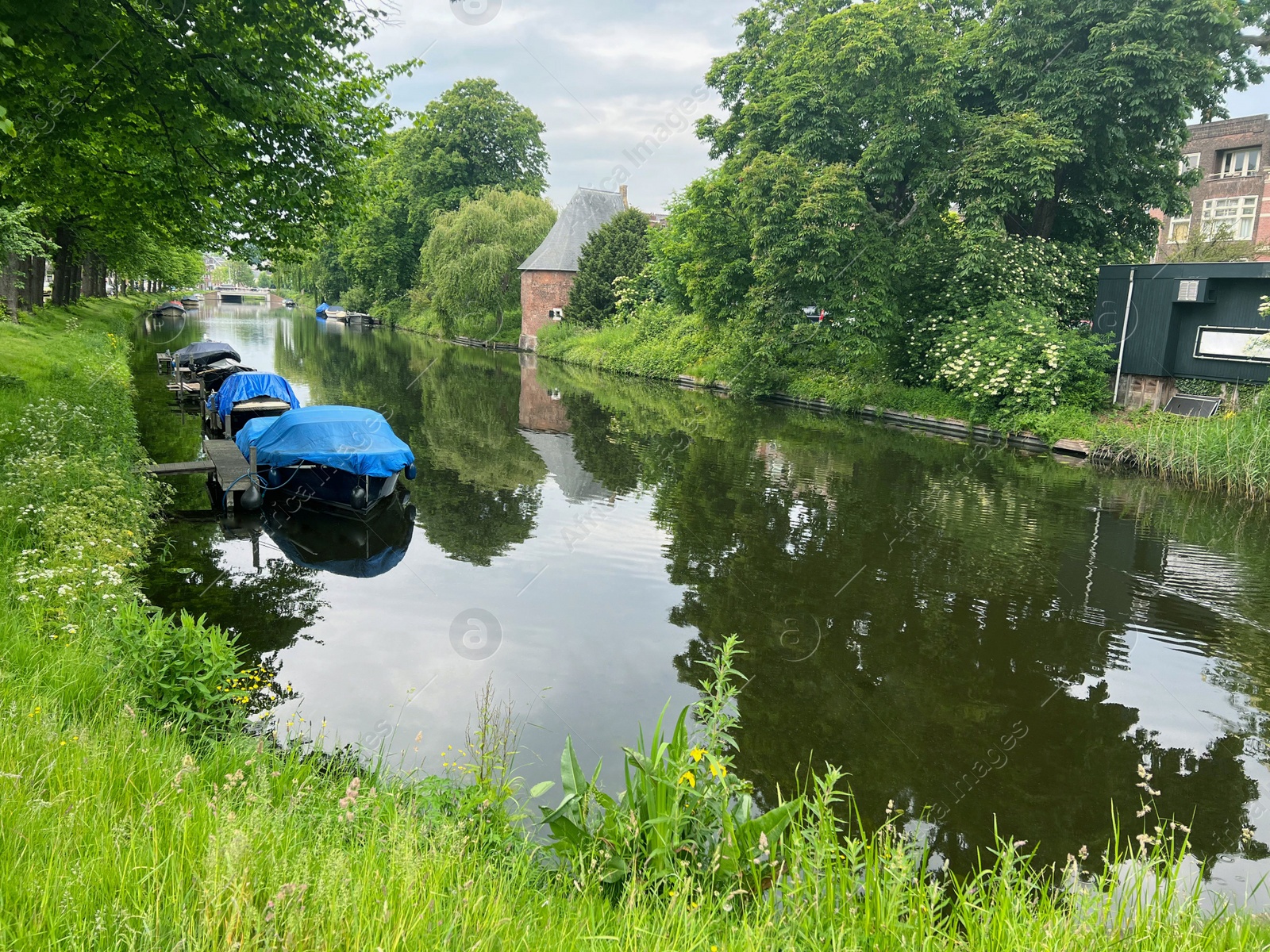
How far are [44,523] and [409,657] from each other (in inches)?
147

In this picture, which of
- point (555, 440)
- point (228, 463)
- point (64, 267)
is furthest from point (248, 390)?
point (64, 267)

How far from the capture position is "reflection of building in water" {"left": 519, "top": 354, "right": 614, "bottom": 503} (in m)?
16.5

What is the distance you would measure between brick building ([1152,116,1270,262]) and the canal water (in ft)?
101

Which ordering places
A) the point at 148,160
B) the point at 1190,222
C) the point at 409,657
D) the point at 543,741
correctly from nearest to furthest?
the point at 543,741 → the point at 409,657 → the point at 148,160 → the point at 1190,222

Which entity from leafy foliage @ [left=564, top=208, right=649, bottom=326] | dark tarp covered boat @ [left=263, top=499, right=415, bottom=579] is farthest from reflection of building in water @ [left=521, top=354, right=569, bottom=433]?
leafy foliage @ [left=564, top=208, right=649, bottom=326]

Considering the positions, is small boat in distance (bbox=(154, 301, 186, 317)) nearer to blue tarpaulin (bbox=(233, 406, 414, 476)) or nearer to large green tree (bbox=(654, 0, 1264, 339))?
large green tree (bbox=(654, 0, 1264, 339))

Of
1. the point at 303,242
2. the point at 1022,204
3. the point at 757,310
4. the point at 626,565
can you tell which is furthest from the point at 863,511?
the point at 1022,204

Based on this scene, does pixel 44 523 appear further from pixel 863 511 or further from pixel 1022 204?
pixel 1022 204

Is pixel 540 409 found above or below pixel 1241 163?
below

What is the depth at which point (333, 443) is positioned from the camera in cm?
1376

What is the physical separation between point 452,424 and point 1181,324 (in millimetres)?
19510

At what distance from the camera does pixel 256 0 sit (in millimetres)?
8828

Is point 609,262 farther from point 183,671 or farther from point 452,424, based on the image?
point 183,671

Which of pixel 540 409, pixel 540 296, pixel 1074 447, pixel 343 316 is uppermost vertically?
pixel 540 296
